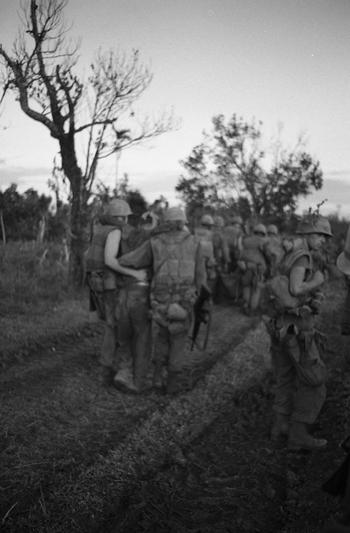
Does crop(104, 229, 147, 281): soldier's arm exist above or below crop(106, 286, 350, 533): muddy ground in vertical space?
above

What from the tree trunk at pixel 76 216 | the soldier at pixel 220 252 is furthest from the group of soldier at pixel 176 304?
the soldier at pixel 220 252

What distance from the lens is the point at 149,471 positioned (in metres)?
4.02

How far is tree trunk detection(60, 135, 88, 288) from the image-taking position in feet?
36.7

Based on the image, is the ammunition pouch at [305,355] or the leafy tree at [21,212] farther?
the leafy tree at [21,212]

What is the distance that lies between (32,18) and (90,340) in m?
6.11

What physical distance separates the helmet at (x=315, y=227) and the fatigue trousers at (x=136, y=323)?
2090 millimetres

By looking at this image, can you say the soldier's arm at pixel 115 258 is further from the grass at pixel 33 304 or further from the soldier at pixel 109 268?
the grass at pixel 33 304

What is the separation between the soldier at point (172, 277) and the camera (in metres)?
5.68

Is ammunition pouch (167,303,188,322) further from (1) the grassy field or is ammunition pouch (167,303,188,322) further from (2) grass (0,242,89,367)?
(2) grass (0,242,89,367)

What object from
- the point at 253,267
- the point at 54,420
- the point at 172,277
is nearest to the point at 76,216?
the point at 253,267

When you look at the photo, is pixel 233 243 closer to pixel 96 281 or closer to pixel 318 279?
pixel 96 281

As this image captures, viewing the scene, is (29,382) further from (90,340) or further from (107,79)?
(107,79)

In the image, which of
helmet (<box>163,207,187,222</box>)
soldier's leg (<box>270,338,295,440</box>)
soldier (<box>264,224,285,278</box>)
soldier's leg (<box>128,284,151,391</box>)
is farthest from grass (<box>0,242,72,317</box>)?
soldier's leg (<box>270,338,295,440</box>)

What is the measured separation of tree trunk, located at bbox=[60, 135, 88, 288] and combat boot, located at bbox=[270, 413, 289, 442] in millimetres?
7453
